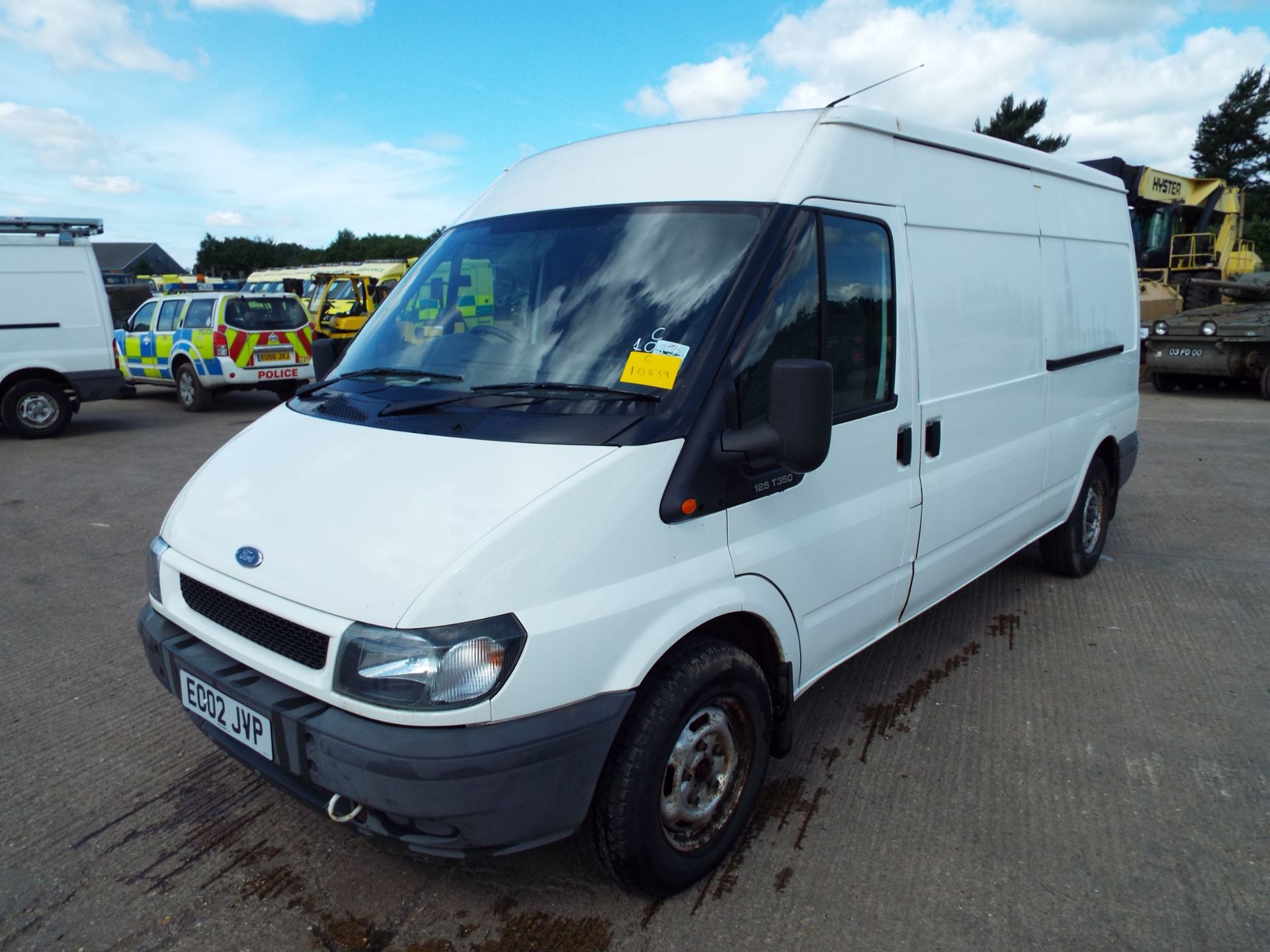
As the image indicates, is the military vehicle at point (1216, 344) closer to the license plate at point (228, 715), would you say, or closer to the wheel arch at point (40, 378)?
the license plate at point (228, 715)

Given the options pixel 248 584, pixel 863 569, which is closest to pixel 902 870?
pixel 863 569

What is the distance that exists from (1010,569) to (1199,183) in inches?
660

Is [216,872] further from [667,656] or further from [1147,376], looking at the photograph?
[1147,376]

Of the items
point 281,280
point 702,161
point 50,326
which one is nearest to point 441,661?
point 702,161

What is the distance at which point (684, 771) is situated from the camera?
2.47m

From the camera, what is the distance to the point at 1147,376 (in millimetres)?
15469

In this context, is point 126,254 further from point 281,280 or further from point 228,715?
point 228,715

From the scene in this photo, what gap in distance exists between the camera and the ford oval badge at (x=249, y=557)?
2.36 m

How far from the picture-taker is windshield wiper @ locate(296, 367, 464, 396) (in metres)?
2.83

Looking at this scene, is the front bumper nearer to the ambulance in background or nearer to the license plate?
the license plate

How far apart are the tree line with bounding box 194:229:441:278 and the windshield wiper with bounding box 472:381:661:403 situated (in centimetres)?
7058

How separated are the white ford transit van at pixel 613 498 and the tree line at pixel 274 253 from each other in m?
70.2

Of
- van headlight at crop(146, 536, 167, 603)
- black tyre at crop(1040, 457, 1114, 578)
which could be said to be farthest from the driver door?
black tyre at crop(1040, 457, 1114, 578)

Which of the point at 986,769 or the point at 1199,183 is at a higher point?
the point at 1199,183
